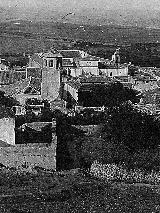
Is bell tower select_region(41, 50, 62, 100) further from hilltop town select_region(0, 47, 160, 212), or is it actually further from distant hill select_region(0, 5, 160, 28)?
distant hill select_region(0, 5, 160, 28)

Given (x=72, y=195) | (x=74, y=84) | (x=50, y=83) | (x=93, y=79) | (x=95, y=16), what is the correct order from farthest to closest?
(x=95, y=16)
(x=93, y=79)
(x=74, y=84)
(x=50, y=83)
(x=72, y=195)

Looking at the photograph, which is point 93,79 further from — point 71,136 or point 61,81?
point 71,136

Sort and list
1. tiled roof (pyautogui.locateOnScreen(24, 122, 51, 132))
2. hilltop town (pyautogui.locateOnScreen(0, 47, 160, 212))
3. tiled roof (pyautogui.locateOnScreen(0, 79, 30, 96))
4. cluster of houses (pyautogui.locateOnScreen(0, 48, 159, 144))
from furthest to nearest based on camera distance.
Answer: tiled roof (pyautogui.locateOnScreen(0, 79, 30, 96))
cluster of houses (pyautogui.locateOnScreen(0, 48, 159, 144))
tiled roof (pyautogui.locateOnScreen(24, 122, 51, 132))
hilltop town (pyautogui.locateOnScreen(0, 47, 160, 212))

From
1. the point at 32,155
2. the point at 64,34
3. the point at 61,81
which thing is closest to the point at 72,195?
the point at 32,155

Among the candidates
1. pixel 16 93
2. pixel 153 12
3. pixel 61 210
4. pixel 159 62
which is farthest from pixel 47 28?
pixel 61 210

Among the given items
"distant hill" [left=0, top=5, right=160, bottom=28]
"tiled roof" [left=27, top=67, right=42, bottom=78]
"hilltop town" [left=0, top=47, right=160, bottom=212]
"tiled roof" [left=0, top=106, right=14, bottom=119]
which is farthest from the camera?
"distant hill" [left=0, top=5, right=160, bottom=28]

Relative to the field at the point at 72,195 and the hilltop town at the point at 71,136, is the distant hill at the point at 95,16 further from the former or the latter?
the field at the point at 72,195

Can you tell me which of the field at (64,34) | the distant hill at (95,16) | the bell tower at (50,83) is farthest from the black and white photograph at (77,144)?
the field at (64,34)

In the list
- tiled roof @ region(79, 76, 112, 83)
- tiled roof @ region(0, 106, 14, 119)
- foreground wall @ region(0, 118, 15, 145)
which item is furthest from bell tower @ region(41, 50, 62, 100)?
foreground wall @ region(0, 118, 15, 145)

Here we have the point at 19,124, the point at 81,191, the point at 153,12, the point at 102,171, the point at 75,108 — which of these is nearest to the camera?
the point at 81,191

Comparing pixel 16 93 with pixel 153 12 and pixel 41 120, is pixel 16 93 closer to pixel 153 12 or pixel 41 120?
pixel 41 120

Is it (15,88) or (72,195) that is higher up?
(15,88)
